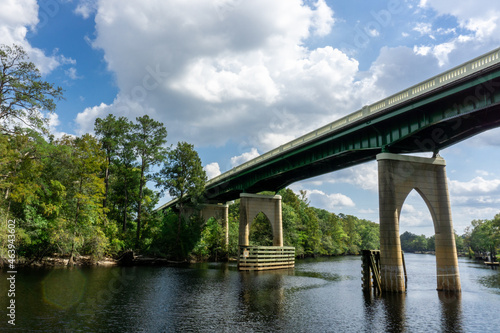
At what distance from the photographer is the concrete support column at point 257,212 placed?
187ft

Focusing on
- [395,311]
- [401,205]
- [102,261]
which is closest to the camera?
[395,311]

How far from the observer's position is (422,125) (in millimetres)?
27812

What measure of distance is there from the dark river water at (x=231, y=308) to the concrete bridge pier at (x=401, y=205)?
159 centimetres

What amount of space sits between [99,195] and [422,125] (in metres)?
39.8

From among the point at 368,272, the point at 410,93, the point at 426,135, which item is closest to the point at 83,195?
the point at 368,272

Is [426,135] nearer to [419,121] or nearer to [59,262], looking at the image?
[419,121]

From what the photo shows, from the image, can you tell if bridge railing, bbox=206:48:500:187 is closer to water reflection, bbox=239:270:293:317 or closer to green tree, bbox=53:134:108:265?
water reflection, bbox=239:270:293:317

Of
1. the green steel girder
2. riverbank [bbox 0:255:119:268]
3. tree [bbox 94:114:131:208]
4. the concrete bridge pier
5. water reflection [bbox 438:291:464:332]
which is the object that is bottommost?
water reflection [bbox 438:291:464:332]

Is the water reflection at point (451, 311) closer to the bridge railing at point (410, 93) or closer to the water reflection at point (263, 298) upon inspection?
the water reflection at point (263, 298)

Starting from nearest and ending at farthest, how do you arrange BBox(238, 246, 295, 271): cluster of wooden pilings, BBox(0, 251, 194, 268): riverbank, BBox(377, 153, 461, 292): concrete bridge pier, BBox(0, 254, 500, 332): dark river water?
BBox(0, 254, 500, 332): dark river water
BBox(377, 153, 461, 292): concrete bridge pier
BBox(0, 251, 194, 268): riverbank
BBox(238, 246, 295, 271): cluster of wooden pilings

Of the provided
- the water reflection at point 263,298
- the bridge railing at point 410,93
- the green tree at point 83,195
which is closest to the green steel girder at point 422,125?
the bridge railing at point 410,93

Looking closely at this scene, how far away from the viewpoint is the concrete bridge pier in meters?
27.0

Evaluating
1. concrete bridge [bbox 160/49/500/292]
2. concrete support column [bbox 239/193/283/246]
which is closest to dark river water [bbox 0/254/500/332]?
concrete bridge [bbox 160/49/500/292]

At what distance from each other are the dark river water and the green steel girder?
532 inches
